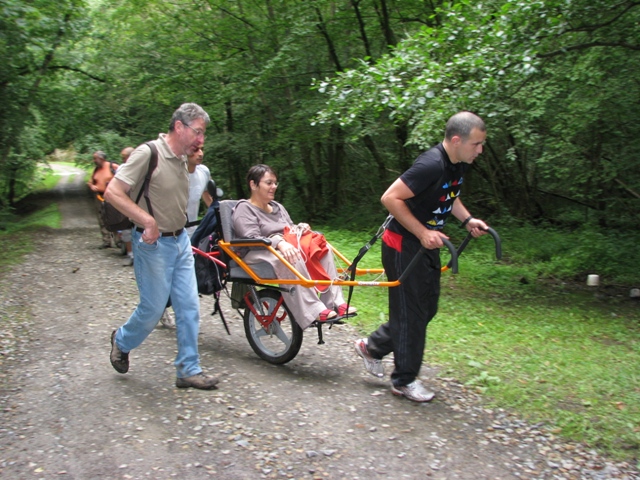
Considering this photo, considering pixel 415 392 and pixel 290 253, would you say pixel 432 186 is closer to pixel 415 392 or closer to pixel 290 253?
pixel 290 253

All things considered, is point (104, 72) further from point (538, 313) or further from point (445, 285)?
point (538, 313)

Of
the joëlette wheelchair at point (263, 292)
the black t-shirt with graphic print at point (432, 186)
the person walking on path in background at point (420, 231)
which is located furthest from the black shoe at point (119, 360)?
the black t-shirt with graphic print at point (432, 186)

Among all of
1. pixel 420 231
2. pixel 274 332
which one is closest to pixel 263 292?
pixel 274 332

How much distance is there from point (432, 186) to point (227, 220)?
1958 millimetres

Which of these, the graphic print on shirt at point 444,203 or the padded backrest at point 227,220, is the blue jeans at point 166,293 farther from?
the graphic print on shirt at point 444,203

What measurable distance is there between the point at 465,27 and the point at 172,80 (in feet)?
35.2

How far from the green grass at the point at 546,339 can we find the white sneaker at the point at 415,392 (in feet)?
1.54

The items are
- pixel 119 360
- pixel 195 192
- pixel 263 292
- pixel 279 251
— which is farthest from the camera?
pixel 195 192

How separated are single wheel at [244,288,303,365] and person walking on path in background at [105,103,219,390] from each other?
2.23 ft

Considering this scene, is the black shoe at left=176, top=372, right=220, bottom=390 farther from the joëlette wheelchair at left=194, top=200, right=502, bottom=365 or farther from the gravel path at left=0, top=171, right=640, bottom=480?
the joëlette wheelchair at left=194, top=200, right=502, bottom=365

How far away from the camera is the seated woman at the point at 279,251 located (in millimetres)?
4656

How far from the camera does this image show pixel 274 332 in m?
5.17

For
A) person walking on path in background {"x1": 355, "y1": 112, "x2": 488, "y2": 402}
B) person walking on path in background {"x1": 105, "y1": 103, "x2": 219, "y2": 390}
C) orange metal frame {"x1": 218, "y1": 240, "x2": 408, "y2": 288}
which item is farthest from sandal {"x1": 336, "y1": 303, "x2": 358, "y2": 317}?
person walking on path in background {"x1": 105, "y1": 103, "x2": 219, "y2": 390}

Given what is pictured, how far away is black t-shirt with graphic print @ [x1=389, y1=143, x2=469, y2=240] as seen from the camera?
4008mm
